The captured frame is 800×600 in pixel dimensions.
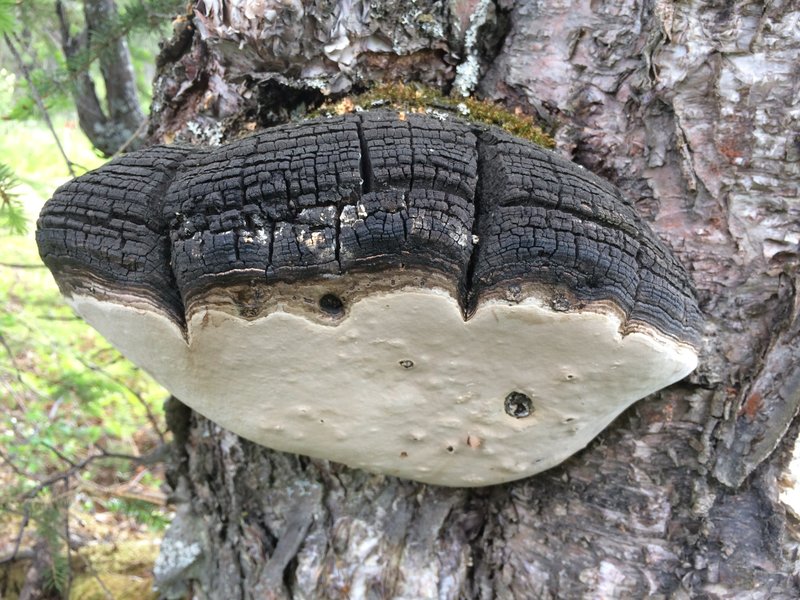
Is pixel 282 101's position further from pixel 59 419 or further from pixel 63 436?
pixel 59 419

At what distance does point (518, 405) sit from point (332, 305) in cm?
57

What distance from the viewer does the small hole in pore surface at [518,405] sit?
59.5 inches

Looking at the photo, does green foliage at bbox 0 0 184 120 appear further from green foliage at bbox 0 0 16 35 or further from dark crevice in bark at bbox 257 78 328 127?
dark crevice in bark at bbox 257 78 328 127

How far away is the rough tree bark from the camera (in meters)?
1.61

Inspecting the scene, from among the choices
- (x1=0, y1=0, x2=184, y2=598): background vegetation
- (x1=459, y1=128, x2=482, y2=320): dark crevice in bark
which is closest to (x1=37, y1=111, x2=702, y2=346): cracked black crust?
(x1=459, y1=128, x2=482, y2=320): dark crevice in bark

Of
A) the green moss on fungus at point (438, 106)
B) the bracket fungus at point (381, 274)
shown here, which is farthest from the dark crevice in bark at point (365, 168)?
the green moss on fungus at point (438, 106)

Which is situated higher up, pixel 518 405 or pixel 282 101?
pixel 282 101

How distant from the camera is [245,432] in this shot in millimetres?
1704

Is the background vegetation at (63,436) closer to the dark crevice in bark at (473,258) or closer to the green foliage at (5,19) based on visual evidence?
the green foliage at (5,19)

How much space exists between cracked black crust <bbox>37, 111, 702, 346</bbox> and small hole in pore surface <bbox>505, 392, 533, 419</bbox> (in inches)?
13.4

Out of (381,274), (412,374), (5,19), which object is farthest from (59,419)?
(381,274)

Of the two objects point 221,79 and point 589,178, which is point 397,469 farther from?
point 221,79

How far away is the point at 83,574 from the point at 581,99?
135 inches

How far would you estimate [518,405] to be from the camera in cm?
153
